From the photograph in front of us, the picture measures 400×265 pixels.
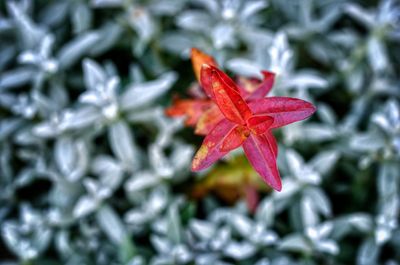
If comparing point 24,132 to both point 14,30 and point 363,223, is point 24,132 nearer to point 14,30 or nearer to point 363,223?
point 14,30

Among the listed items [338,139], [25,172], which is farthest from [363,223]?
[25,172]

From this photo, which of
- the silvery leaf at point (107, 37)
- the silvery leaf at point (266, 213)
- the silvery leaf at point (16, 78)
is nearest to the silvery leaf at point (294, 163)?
the silvery leaf at point (266, 213)

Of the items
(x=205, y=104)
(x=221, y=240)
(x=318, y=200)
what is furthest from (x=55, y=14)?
(x=318, y=200)

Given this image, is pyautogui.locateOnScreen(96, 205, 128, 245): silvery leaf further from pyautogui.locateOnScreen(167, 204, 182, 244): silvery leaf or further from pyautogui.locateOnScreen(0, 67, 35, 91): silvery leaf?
pyautogui.locateOnScreen(0, 67, 35, 91): silvery leaf

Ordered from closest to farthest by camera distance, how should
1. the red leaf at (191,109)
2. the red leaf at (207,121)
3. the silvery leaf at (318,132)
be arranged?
the red leaf at (207,121) < the red leaf at (191,109) < the silvery leaf at (318,132)

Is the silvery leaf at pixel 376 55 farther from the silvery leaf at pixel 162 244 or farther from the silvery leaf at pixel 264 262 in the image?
the silvery leaf at pixel 162 244

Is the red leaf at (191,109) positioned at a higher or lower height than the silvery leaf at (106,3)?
lower

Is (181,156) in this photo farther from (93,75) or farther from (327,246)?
(327,246)
